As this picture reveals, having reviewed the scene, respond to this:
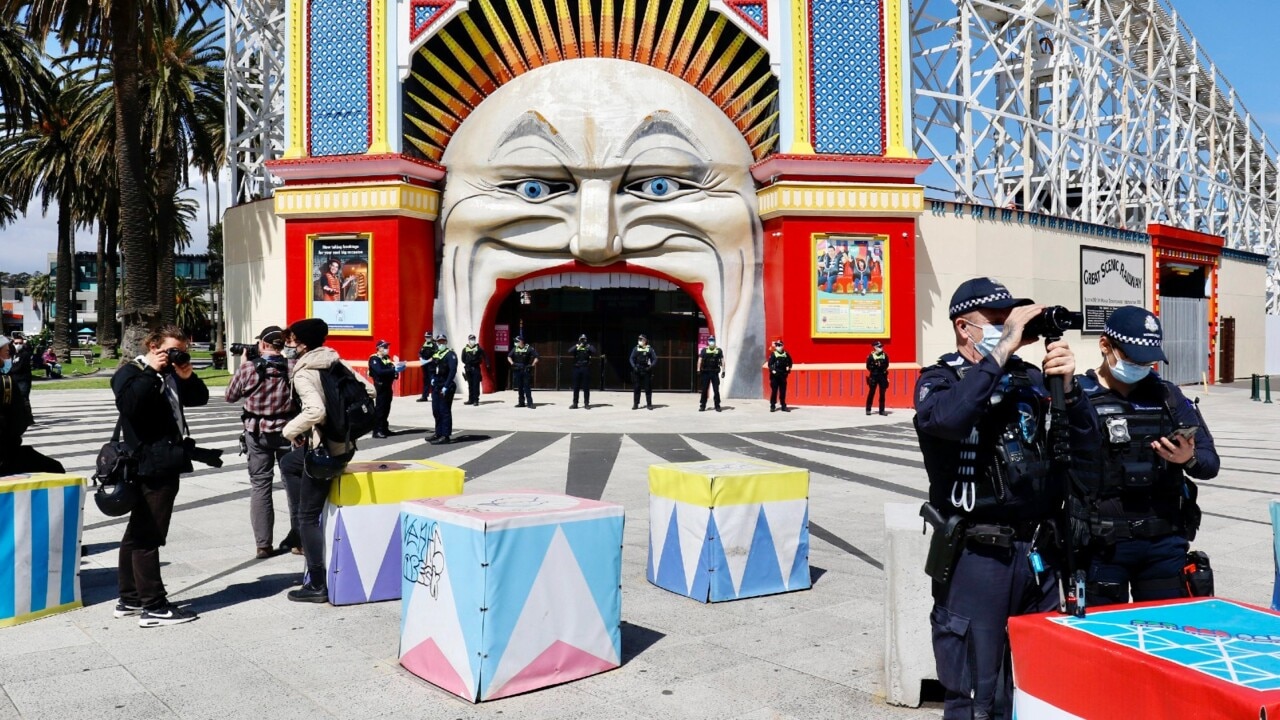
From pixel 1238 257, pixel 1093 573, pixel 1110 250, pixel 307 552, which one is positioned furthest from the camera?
pixel 1238 257

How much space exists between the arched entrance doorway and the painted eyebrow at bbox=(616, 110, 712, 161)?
4.57 meters

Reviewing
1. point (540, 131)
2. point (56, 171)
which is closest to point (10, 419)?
point (540, 131)

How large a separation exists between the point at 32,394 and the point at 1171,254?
33488 mm

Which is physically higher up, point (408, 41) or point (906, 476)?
point (408, 41)

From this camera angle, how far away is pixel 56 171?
117 feet

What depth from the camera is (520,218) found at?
21.8 meters

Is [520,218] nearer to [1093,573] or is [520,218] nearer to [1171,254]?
[1093,573]

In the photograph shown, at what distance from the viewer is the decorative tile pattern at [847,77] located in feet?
70.6

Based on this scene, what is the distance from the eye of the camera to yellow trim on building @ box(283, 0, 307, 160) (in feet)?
72.2

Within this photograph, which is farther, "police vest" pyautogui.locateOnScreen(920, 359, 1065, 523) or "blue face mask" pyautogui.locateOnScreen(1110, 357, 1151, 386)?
"blue face mask" pyautogui.locateOnScreen(1110, 357, 1151, 386)

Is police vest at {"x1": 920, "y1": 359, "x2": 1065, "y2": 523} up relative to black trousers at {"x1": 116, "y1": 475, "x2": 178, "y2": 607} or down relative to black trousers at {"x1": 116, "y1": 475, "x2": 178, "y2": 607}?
up

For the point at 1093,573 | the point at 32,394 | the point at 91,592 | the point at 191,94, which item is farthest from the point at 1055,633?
the point at 191,94

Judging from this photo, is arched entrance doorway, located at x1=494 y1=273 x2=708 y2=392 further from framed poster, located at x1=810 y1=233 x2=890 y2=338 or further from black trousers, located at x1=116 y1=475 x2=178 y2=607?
black trousers, located at x1=116 y1=475 x2=178 y2=607

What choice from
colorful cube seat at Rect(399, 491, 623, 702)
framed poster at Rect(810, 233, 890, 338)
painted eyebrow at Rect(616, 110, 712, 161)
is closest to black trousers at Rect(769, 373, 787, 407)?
framed poster at Rect(810, 233, 890, 338)
